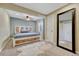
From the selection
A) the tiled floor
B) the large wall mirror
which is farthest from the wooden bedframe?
the large wall mirror

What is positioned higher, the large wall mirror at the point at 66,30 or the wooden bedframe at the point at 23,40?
the large wall mirror at the point at 66,30

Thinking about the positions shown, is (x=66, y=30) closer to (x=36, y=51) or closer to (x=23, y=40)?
(x=36, y=51)

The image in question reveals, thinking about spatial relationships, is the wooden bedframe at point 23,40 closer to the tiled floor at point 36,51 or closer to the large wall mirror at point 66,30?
the tiled floor at point 36,51

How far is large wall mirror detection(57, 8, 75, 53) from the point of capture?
2.33 m

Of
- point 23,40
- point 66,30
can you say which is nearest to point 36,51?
point 23,40

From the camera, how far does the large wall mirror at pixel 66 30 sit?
2328mm

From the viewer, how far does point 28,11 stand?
7.43 ft

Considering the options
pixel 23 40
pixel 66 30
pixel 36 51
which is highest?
pixel 66 30

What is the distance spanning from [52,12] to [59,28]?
24.3 inches

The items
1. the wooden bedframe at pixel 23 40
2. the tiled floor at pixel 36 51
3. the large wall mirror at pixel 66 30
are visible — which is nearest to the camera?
the tiled floor at pixel 36 51

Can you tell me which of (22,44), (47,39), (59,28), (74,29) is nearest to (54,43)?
(47,39)

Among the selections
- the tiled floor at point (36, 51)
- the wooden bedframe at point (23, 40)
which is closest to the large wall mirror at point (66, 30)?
the tiled floor at point (36, 51)

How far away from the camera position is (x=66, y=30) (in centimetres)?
246

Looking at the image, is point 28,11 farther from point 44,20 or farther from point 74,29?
point 74,29
